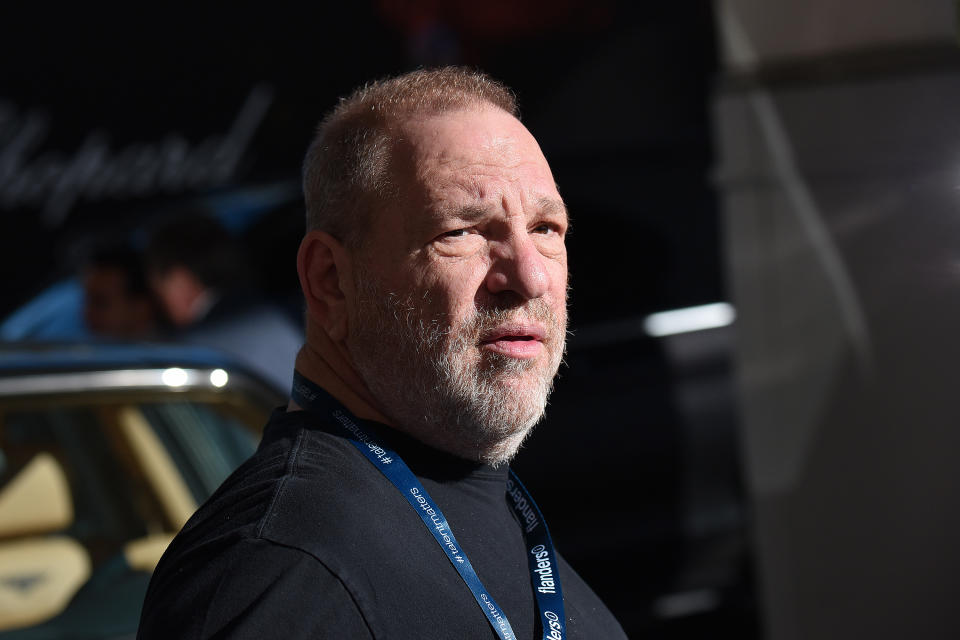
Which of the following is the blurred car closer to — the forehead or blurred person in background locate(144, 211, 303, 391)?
the forehead

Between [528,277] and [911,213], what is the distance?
1.72m

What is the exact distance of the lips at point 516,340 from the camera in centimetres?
150

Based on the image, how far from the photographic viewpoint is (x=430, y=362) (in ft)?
4.85

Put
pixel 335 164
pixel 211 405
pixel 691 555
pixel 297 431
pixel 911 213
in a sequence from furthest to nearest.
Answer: pixel 691 555
pixel 911 213
pixel 211 405
pixel 335 164
pixel 297 431

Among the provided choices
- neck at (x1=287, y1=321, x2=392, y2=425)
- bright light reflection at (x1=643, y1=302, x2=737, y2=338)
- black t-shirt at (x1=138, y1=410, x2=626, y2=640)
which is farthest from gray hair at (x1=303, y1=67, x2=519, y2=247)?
bright light reflection at (x1=643, y1=302, x2=737, y2=338)

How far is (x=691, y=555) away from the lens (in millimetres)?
5188

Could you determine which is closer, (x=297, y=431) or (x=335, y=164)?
(x=297, y=431)

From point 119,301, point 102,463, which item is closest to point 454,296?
point 102,463

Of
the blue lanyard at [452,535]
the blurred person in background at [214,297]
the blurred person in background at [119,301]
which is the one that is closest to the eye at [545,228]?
the blue lanyard at [452,535]

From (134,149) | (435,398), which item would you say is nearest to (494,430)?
(435,398)

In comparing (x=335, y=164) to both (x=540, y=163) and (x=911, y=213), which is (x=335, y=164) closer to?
(x=540, y=163)

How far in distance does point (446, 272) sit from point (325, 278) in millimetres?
195

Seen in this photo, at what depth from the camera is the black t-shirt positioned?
1.16 m

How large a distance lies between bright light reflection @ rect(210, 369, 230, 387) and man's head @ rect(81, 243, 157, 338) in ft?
7.82
